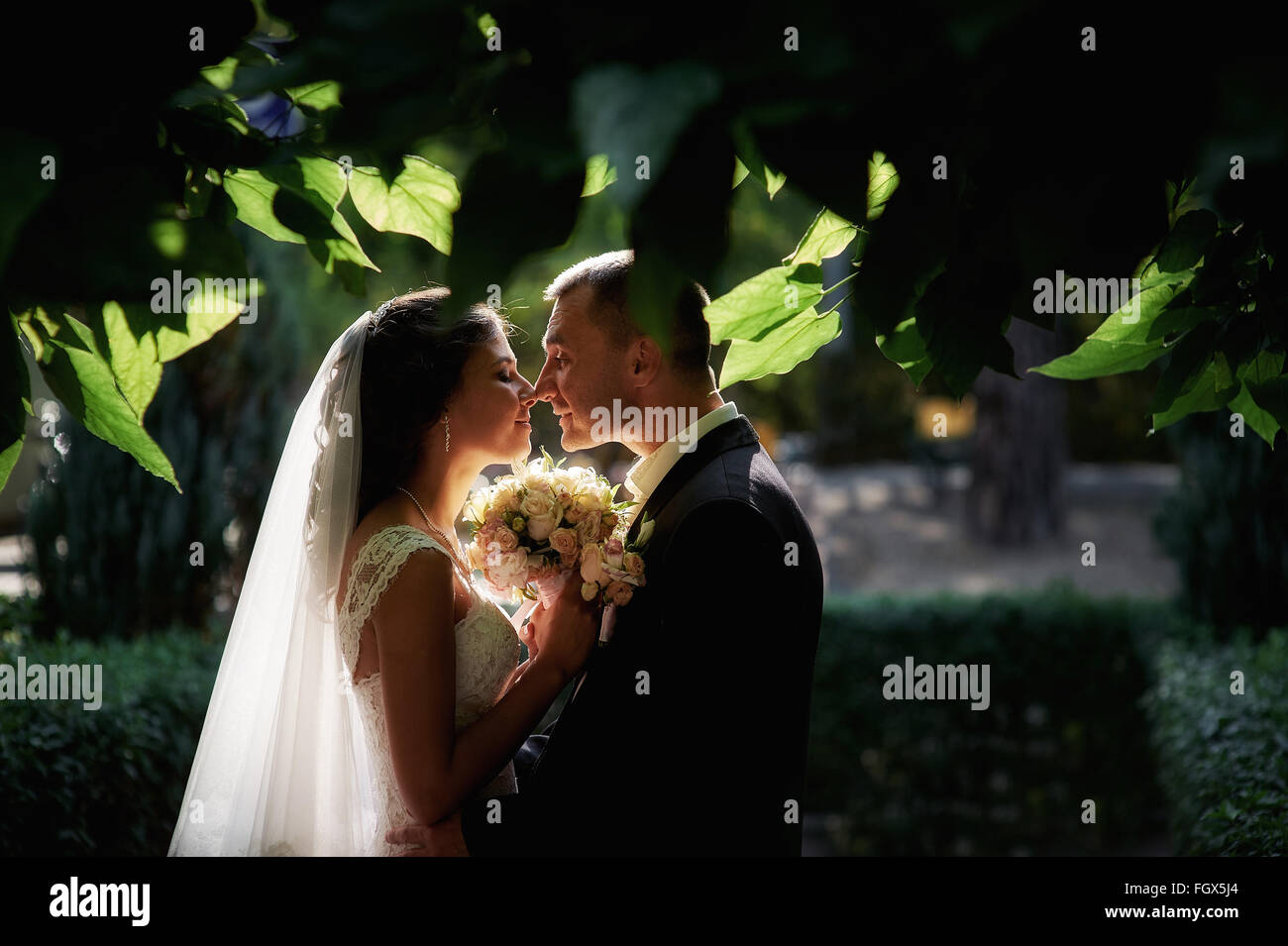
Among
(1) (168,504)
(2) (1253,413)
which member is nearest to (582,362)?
(2) (1253,413)

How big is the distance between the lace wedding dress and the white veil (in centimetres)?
14

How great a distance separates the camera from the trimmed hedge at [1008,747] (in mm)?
7316

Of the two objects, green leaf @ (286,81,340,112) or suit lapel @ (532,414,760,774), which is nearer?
green leaf @ (286,81,340,112)

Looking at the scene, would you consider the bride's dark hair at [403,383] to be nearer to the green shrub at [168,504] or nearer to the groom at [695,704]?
the groom at [695,704]

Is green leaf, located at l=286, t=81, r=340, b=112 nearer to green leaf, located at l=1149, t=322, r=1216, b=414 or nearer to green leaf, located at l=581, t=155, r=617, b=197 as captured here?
green leaf, located at l=581, t=155, r=617, b=197

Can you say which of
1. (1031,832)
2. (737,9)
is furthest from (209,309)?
(1031,832)

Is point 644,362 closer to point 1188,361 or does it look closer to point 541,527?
point 541,527

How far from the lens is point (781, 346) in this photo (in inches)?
82.5

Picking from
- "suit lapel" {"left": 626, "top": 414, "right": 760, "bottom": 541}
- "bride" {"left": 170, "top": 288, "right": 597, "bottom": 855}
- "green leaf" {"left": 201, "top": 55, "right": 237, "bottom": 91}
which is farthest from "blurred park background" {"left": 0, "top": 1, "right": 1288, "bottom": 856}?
"green leaf" {"left": 201, "top": 55, "right": 237, "bottom": 91}

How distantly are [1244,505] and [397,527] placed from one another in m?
5.98

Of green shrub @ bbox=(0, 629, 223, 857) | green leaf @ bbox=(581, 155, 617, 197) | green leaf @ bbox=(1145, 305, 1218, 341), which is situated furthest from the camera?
green shrub @ bbox=(0, 629, 223, 857)

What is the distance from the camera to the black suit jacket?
267 centimetres

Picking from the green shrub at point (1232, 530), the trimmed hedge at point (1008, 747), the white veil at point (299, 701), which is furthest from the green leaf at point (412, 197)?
the trimmed hedge at point (1008, 747)
